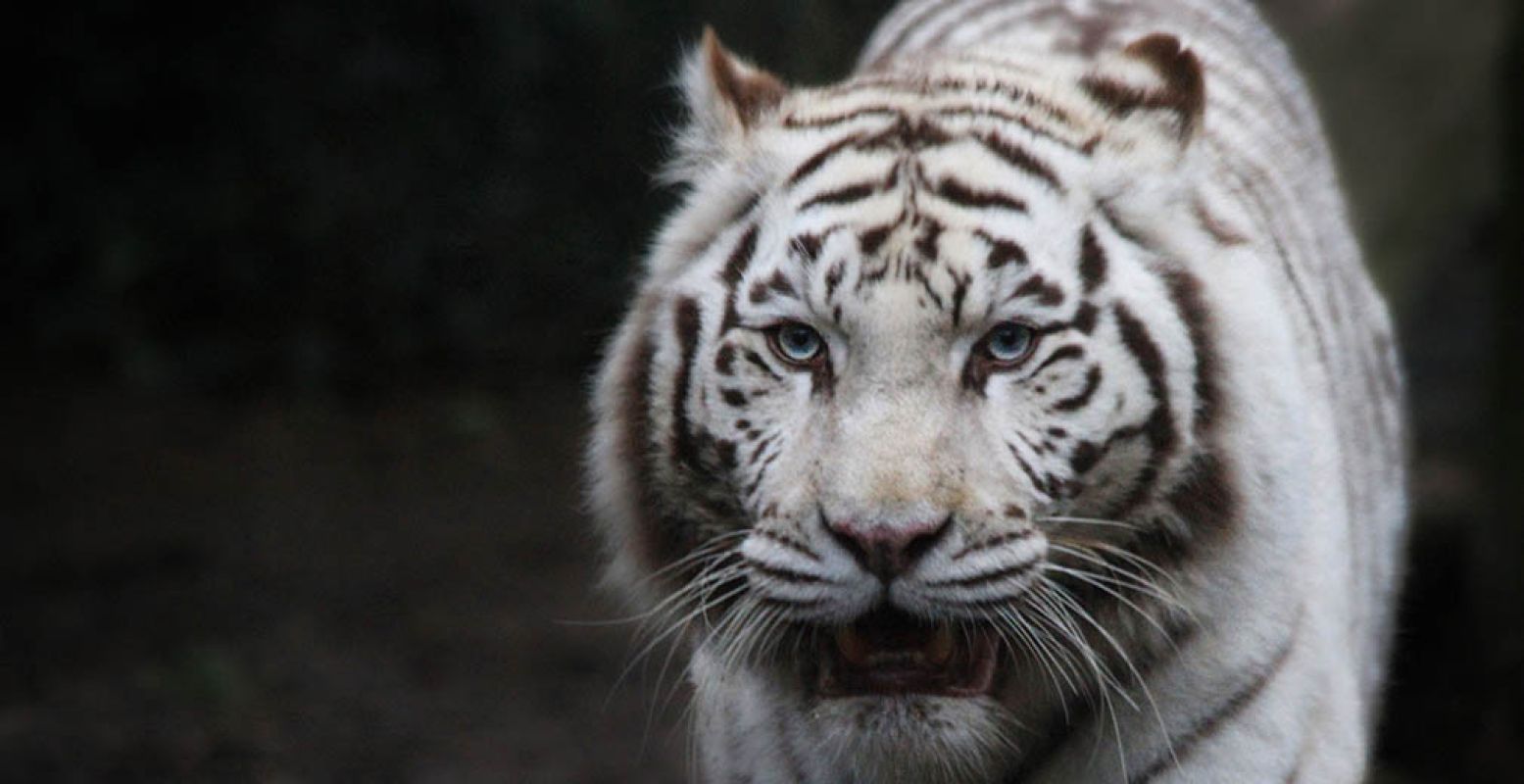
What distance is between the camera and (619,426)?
2391 mm

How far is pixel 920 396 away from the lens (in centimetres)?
201

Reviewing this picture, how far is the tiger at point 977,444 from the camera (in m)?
2.03

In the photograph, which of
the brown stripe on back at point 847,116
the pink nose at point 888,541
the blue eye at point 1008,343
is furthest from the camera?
the brown stripe on back at point 847,116

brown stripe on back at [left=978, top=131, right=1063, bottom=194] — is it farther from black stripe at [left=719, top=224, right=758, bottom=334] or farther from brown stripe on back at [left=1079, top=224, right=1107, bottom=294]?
black stripe at [left=719, top=224, right=758, bottom=334]

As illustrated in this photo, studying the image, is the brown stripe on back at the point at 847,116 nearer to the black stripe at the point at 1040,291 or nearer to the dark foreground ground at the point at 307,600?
the black stripe at the point at 1040,291

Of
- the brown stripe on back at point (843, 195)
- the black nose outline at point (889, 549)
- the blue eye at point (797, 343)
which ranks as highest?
the brown stripe on back at point (843, 195)

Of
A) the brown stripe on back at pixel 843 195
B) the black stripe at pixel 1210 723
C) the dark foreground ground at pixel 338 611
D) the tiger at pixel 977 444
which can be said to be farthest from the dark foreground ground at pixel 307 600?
the brown stripe on back at pixel 843 195

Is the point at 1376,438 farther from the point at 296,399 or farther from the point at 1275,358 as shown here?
the point at 296,399

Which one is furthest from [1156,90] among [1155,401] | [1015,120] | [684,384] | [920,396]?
[684,384]

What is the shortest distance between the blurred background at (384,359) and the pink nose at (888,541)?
2613 mm

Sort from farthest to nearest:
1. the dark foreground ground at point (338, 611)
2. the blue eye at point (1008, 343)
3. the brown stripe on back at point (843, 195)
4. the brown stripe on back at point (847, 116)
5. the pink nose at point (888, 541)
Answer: the dark foreground ground at point (338, 611)
the brown stripe on back at point (847, 116)
the brown stripe on back at point (843, 195)
the blue eye at point (1008, 343)
the pink nose at point (888, 541)

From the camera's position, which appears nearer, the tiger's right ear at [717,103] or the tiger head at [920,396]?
the tiger head at [920,396]

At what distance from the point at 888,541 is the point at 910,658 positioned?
0.24 m

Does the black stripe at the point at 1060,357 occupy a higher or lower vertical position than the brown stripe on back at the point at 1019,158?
lower
